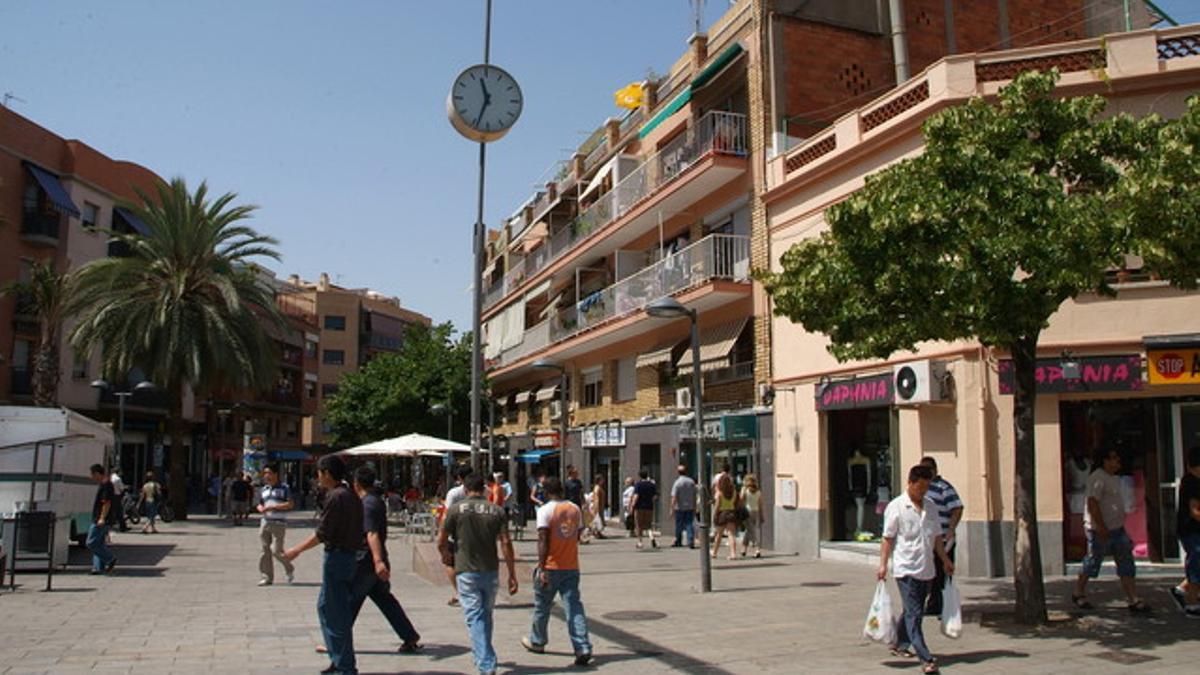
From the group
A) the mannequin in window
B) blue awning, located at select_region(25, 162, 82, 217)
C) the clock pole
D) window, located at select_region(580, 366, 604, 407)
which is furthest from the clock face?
blue awning, located at select_region(25, 162, 82, 217)

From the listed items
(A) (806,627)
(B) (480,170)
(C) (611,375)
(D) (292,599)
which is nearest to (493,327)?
(C) (611,375)

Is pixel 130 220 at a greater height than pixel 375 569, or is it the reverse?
pixel 130 220

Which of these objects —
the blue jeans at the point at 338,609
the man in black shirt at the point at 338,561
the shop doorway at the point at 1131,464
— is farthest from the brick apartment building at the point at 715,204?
the blue jeans at the point at 338,609

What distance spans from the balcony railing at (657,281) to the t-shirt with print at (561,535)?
9.66 meters

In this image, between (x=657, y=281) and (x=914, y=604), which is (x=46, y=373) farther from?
(x=914, y=604)

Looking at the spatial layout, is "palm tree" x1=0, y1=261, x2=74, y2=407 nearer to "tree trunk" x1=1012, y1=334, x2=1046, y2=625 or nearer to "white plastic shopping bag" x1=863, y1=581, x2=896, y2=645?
"tree trunk" x1=1012, y1=334, x2=1046, y2=625

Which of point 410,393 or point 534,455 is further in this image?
point 410,393

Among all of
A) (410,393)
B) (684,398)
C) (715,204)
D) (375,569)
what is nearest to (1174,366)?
(375,569)

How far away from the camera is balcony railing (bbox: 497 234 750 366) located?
73.2 ft

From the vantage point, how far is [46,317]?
3572 centimetres

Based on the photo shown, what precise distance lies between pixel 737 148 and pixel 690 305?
3.62 meters

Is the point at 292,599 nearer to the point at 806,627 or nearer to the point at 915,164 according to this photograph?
the point at 806,627

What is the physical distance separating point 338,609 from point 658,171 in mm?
19672

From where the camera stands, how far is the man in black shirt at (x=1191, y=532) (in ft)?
33.8
